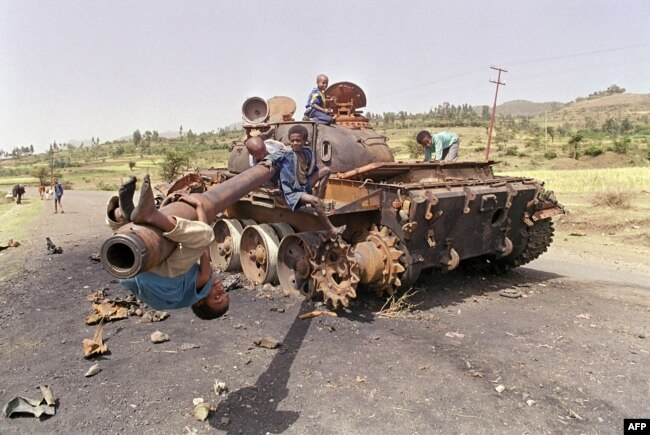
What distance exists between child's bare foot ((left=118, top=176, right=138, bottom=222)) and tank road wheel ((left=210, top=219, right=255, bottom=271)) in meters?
6.11

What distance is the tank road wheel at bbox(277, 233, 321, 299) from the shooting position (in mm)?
6918

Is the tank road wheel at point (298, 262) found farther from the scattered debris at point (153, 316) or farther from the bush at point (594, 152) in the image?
the bush at point (594, 152)

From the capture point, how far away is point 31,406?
4309mm

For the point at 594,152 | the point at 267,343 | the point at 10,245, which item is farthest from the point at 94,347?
the point at 594,152

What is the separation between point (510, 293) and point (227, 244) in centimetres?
453

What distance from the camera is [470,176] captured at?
26.8 ft

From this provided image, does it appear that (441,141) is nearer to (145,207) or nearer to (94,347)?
(94,347)

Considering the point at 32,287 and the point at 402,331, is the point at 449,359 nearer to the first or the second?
the point at 402,331

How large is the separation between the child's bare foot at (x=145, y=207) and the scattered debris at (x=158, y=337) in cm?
345

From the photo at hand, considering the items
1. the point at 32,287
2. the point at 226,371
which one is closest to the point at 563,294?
the point at 226,371

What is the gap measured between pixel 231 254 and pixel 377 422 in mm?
5112

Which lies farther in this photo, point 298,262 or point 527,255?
point 527,255

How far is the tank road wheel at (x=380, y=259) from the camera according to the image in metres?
6.27

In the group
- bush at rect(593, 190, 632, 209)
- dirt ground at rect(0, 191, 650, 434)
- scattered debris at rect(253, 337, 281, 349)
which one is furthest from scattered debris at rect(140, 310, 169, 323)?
bush at rect(593, 190, 632, 209)
